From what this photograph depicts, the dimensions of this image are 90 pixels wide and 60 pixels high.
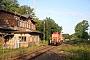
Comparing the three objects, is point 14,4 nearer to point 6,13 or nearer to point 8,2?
point 8,2

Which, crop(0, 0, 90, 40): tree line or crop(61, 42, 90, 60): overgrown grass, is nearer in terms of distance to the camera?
crop(61, 42, 90, 60): overgrown grass

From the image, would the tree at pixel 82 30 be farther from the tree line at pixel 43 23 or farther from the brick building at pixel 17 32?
the brick building at pixel 17 32

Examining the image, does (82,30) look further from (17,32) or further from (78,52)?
(78,52)

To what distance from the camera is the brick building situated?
1235 inches

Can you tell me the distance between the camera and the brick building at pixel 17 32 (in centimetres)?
3136

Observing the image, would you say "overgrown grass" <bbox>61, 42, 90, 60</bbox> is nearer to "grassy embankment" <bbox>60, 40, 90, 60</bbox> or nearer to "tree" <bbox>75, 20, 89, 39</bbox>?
"grassy embankment" <bbox>60, 40, 90, 60</bbox>

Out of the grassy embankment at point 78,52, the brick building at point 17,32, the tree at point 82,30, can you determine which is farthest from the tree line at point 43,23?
the grassy embankment at point 78,52

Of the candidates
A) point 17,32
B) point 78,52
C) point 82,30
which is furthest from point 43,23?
point 82,30

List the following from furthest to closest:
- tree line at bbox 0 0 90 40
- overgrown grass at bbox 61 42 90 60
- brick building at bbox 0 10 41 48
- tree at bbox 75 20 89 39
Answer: tree at bbox 75 20 89 39 < tree line at bbox 0 0 90 40 < brick building at bbox 0 10 41 48 < overgrown grass at bbox 61 42 90 60

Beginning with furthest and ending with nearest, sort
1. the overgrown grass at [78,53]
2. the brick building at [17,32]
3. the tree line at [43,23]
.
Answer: the tree line at [43,23] → the brick building at [17,32] → the overgrown grass at [78,53]

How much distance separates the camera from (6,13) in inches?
1416

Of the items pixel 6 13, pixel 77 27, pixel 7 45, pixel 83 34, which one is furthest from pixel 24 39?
pixel 77 27

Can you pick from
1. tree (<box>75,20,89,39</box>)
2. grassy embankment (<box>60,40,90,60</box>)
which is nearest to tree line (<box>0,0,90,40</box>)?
tree (<box>75,20,89,39</box>)

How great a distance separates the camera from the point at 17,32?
→ 104 ft
